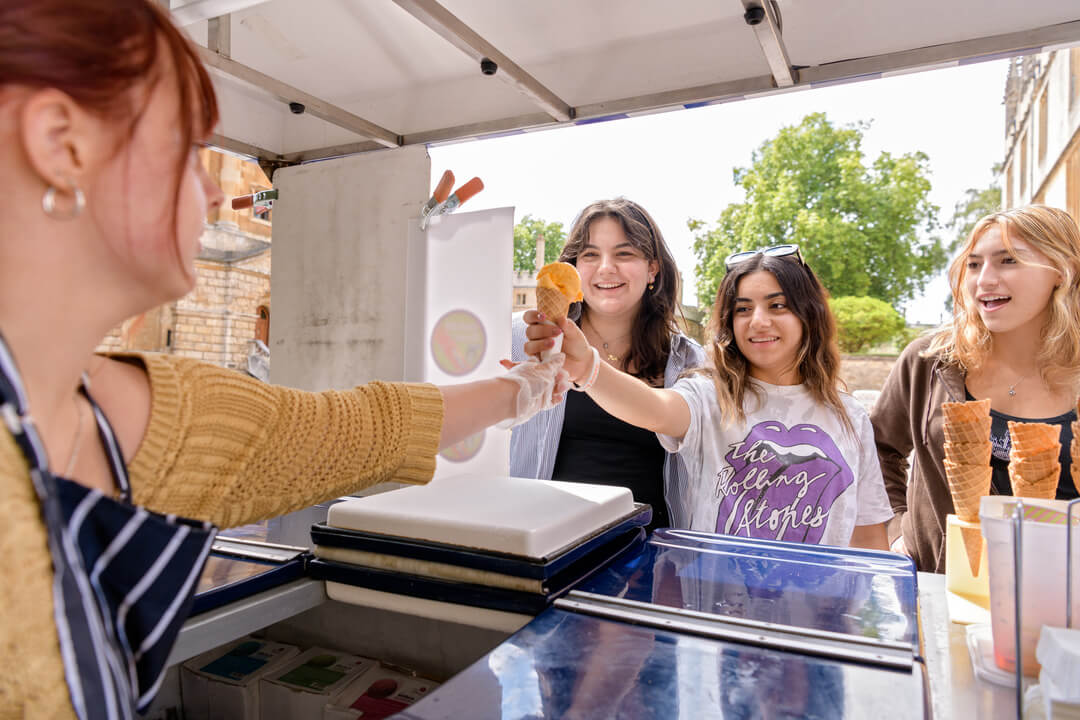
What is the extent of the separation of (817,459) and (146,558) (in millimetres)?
2018

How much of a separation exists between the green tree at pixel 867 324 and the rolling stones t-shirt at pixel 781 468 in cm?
2011

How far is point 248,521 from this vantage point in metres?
0.86

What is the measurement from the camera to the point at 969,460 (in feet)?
4.28

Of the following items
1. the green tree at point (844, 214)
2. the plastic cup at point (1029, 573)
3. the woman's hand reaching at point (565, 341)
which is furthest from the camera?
the green tree at point (844, 214)

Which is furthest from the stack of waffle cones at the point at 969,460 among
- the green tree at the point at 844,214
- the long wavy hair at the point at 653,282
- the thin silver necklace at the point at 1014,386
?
the green tree at the point at 844,214

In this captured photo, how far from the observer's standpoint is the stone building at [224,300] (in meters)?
11.7

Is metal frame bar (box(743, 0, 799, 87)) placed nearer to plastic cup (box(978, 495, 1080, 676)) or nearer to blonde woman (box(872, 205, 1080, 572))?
blonde woman (box(872, 205, 1080, 572))

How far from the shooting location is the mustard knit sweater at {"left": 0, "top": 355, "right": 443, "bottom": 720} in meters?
0.56

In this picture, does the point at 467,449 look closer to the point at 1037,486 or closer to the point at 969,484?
the point at 969,484

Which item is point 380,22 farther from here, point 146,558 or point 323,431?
point 146,558

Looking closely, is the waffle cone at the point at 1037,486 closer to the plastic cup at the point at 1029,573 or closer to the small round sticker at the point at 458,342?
the plastic cup at the point at 1029,573

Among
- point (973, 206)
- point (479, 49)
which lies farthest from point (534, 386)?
point (973, 206)

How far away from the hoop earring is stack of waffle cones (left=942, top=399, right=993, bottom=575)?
1.46 meters

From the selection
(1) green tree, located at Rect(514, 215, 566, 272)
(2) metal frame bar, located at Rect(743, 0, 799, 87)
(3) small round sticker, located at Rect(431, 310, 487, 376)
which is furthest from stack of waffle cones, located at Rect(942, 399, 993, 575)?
(1) green tree, located at Rect(514, 215, 566, 272)
